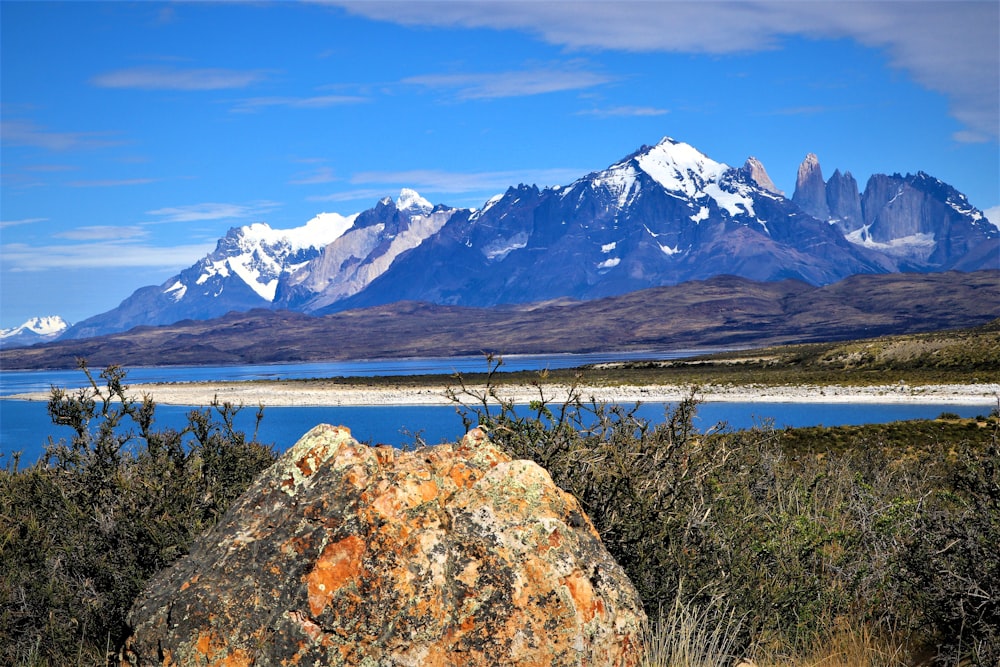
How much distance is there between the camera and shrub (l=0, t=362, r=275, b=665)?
23.4 feet

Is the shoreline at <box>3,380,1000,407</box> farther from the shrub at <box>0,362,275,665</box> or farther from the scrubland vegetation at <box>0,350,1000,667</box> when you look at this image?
the scrubland vegetation at <box>0,350,1000,667</box>

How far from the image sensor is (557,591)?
17.4 feet

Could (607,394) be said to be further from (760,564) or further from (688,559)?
(688,559)

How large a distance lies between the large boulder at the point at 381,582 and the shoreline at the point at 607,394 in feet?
129

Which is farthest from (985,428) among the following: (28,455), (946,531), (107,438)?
(28,455)

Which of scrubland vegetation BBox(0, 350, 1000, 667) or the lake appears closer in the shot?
scrubland vegetation BBox(0, 350, 1000, 667)

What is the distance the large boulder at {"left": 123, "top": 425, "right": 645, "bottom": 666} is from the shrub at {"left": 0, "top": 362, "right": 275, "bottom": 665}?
133 cm

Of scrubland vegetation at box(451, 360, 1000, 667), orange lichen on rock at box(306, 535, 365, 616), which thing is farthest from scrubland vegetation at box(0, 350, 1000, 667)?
orange lichen on rock at box(306, 535, 365, 616)

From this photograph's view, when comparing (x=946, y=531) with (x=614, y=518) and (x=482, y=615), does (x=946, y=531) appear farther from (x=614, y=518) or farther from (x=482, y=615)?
(x=482, y=615)

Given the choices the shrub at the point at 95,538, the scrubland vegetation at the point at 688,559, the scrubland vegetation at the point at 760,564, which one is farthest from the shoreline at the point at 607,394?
the scrubland vegetation at the point at 760,564

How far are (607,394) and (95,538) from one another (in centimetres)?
6276

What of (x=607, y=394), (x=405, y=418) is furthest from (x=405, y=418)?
(x=607, y=394)

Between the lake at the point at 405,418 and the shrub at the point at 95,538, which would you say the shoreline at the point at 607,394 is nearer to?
the lake at the point at 405,418

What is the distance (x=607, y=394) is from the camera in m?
69.3
